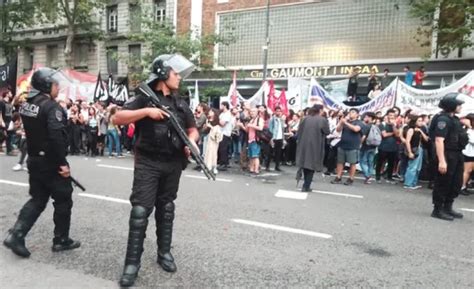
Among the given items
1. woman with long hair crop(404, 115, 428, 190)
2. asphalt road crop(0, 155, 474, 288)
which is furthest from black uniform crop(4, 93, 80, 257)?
woman with long hair crop(404, 115, 428, 190)

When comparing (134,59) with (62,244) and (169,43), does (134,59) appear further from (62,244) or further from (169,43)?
(62,244)

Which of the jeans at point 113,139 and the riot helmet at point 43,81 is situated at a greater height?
the riot helmet at point 43,81

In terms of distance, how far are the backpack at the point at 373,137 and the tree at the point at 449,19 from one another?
5748mm

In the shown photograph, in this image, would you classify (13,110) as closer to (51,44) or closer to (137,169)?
(137,169)

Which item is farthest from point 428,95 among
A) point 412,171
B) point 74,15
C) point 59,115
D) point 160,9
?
point 74,15

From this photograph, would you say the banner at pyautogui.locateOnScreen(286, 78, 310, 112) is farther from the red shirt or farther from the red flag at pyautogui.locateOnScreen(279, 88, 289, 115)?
the red shirt

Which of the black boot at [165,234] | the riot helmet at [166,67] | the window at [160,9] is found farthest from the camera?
the window at [160,9]

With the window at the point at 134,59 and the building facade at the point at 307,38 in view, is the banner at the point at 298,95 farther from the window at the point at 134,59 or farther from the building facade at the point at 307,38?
the window at the point at 134,59

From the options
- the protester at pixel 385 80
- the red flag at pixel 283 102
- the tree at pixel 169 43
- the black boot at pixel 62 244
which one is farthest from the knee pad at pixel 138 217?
the tree at pixel 169 43

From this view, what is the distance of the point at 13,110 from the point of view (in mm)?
13469

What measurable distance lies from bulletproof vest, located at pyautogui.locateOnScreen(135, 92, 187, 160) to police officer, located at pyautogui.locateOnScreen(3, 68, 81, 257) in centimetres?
90

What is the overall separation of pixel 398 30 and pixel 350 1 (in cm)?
304

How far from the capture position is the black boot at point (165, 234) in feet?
12.6

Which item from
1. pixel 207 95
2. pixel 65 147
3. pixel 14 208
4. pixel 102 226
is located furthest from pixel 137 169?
pixel 207 95
